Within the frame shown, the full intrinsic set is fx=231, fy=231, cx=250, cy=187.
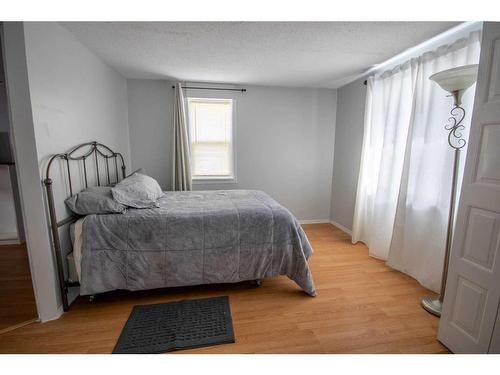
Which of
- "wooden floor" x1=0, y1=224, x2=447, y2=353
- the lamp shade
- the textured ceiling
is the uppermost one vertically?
the textured ceiling

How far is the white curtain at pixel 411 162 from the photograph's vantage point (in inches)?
81.7

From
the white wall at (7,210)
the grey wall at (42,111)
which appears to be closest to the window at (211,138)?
the grey wall at (42,111)

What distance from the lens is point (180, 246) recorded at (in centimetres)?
196

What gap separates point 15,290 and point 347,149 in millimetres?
4305

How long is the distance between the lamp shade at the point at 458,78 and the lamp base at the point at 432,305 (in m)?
1.72

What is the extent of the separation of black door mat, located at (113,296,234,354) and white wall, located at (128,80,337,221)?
2.14m

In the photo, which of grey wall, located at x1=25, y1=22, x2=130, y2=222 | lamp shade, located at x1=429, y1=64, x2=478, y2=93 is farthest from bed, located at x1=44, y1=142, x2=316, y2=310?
lamp shade, located at x1=429, y1=64, x2=478, y2=93

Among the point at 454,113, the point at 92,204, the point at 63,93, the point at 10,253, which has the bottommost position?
the point at 10,253

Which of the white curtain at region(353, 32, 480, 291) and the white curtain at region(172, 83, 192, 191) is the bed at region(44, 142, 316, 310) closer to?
the white curtain at region(353, 32, 480, 291)

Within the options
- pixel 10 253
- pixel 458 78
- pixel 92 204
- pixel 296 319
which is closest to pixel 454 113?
pixel 458 78

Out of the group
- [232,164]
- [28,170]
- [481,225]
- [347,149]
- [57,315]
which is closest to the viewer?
[481,225]

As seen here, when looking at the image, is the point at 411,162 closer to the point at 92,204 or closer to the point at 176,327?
the point at 176,327

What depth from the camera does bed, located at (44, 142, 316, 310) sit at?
1.85 m
